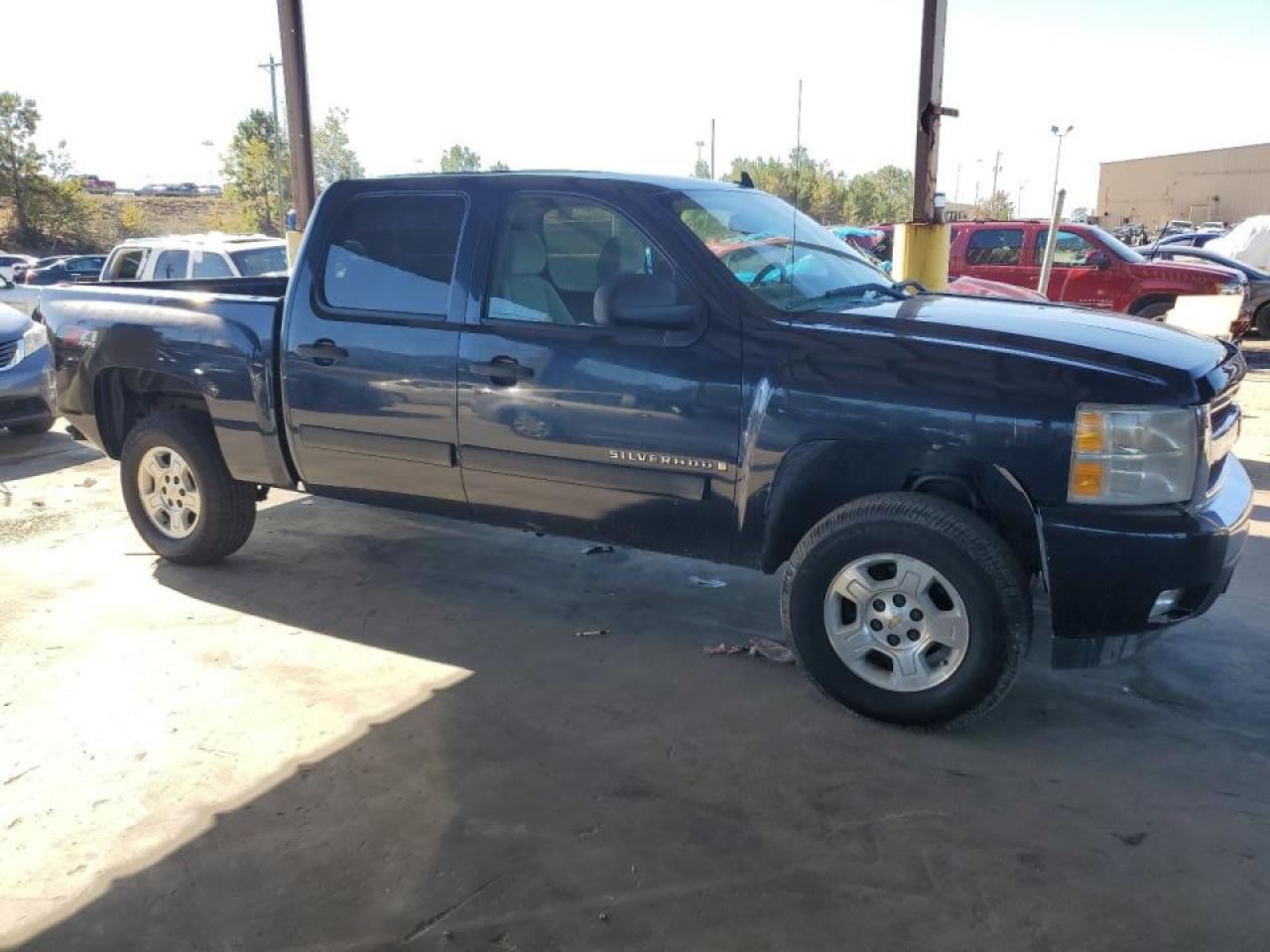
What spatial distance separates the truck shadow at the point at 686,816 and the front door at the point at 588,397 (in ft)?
2.13

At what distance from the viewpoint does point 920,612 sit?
346 centimetres

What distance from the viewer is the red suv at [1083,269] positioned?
11.9 metres

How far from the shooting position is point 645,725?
3.58 m

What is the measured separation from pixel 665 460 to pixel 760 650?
983mm

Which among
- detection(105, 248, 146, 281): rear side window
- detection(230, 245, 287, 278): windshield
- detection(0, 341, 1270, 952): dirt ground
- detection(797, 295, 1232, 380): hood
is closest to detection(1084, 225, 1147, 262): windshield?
detection(0, 341, 1270, 952): dirt ground

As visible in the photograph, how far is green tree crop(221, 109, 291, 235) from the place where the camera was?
46656 mm

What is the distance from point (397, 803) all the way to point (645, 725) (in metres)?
0.93

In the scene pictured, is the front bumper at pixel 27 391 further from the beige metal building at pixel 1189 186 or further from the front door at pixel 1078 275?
the beige metal building at pixel 1189 186

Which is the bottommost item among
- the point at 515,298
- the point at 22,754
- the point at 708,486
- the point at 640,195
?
the point at 22,754


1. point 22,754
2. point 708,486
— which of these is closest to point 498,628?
point 708,486

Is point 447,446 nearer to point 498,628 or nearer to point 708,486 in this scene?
point 498,628

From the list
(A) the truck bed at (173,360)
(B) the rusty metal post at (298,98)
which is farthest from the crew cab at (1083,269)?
(A) the truck bed at (173,360)

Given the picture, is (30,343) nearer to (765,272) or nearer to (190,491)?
(190,491)

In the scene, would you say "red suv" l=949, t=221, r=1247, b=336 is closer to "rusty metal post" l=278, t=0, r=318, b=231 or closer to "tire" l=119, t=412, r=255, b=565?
"rusty metal post" l=278, t=0, r=318, b=231
